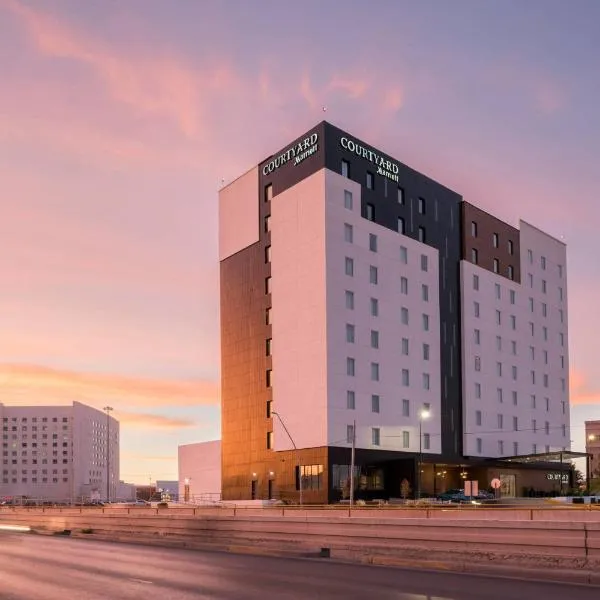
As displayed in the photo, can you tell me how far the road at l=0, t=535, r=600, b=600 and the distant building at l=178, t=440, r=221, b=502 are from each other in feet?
330

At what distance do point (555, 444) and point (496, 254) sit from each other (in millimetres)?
29824

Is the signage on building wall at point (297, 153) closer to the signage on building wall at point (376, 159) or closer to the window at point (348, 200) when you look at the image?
the signage on building wall at point (376, 159)

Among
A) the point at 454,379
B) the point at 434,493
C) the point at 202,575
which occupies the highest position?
the point at 454,379

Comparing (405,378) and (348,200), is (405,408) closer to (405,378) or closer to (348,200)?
(405,378)

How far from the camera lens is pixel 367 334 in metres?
89.6

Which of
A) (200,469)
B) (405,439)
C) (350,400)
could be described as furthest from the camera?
(200,469)

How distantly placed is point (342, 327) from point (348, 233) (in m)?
10.8

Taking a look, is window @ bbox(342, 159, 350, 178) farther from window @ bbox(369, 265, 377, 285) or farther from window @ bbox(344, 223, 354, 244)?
window @ bbox(369, 265, 377, 285)

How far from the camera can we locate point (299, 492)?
8556 cm

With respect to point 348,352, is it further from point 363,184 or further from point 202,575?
point 202,575

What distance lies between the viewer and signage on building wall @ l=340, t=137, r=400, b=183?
91938 mm

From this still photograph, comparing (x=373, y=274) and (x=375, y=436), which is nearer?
(x=375, y=436)

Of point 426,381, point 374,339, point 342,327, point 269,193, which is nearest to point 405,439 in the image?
point 426,381

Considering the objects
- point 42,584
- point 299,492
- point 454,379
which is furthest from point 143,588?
point 454,379
